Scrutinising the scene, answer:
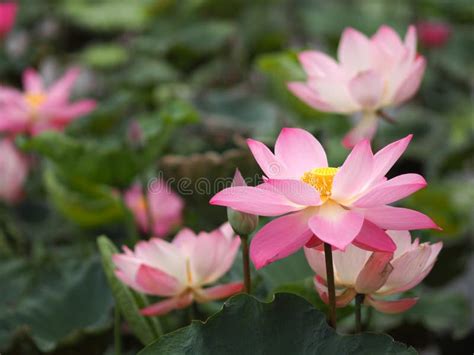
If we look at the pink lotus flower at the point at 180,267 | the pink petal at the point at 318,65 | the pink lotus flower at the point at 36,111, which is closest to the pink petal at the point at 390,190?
the pink lotus flower at the point at 180,267

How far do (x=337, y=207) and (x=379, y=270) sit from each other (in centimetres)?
5

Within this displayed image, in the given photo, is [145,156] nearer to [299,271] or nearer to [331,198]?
[299,271]

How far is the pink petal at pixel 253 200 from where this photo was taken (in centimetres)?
43

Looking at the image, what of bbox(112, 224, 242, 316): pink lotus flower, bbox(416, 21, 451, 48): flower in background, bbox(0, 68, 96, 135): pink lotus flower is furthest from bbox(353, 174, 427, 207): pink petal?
bbox(416, 21, 451, 48): flower in background

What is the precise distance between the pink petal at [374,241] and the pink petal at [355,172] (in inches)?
1.1

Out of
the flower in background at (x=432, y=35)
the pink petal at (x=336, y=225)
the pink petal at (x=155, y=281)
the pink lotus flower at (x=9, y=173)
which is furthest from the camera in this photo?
the flower in background at (x=432, y=35)

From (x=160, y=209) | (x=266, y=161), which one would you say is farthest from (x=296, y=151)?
(x=160, y=209)

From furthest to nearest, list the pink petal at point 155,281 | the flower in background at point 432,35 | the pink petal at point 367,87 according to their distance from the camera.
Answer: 1. the flower in background at point 432,35
2. the pink petal at point 367,87
3. the pink petal at point 155,281

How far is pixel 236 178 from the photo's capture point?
48cm

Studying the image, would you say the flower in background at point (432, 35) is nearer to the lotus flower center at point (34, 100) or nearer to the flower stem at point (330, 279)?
the lotus flower center at point (34, 100)

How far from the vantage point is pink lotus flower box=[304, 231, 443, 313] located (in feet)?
1.51

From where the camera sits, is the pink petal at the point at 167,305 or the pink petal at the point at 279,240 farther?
the pink petal at the point at 167,305

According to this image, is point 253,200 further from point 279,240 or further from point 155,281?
point 155,281

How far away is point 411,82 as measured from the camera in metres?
0.65
